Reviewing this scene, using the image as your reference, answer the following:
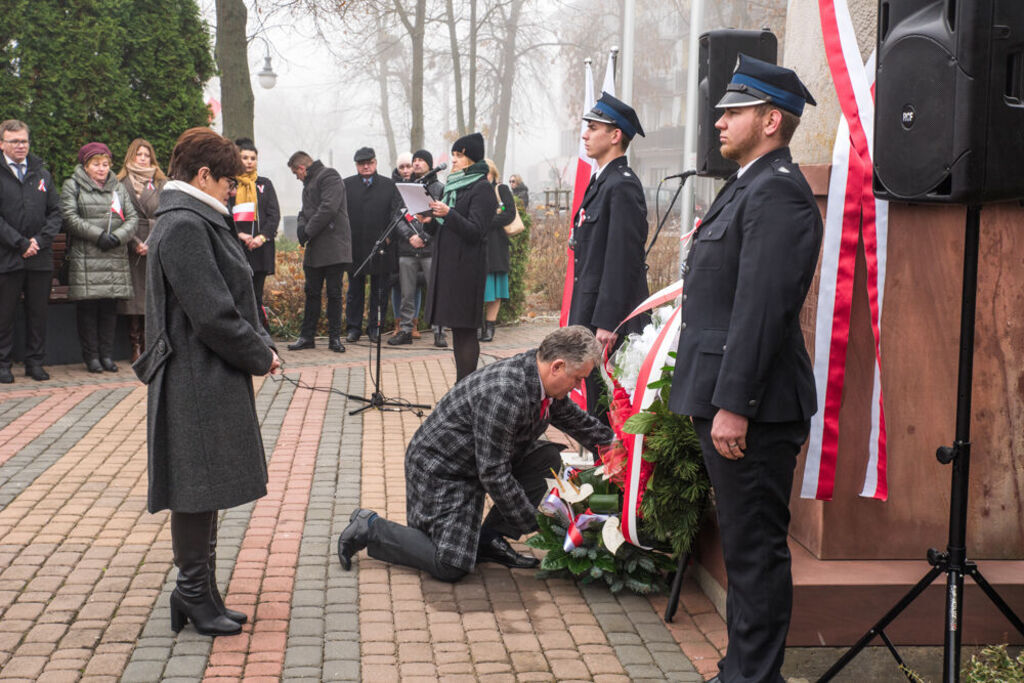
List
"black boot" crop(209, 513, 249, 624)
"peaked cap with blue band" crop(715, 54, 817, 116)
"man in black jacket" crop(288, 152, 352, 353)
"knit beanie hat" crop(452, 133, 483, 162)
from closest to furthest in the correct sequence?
"peaked cap with blue band" crop(715, 54, 817, 116) < "black boot" crop(209, 513, 249, 624) < "knit beanie hat" crop(452, 133, 483, 162) < "man in black jacket" crop(288, 152, 352, 353)

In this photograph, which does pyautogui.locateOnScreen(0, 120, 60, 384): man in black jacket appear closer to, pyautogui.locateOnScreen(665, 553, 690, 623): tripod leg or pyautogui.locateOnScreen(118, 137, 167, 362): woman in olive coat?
pyautogui.locateOnScreen(118, 137, 167, 362): woman in olive coat

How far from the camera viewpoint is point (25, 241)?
9211 mm

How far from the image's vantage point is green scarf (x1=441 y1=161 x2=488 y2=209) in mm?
8375

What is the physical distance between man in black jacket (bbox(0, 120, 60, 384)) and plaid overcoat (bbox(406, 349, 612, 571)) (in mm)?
5641

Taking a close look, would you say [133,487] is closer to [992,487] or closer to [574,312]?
[574,312]

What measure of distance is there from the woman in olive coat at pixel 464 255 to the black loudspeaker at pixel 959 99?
500 cm

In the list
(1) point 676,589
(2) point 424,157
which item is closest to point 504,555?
(1) point 676,589

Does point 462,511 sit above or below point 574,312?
below

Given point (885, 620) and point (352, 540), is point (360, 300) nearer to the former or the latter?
point (352, 540)

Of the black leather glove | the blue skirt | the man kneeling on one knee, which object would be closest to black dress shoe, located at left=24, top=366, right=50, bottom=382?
the black leather glove

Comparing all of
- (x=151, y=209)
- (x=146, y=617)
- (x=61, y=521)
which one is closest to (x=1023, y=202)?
(x=146, y=617)

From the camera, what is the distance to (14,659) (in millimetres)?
4117

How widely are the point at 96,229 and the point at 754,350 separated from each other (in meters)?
7.67

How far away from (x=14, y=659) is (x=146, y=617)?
56 centimetres
